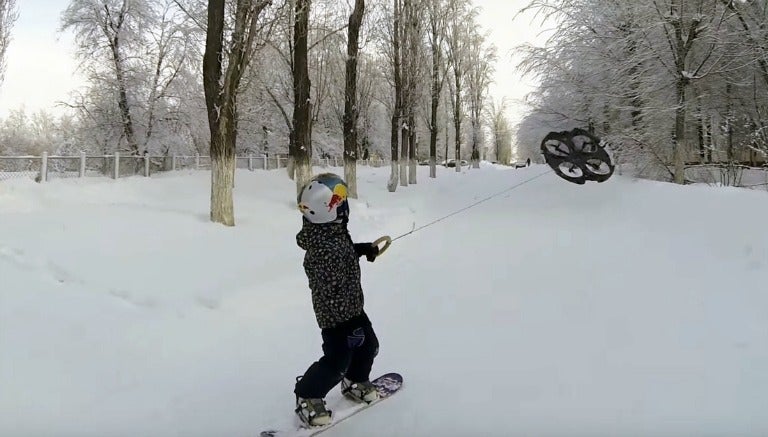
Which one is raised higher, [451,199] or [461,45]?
[461,45]

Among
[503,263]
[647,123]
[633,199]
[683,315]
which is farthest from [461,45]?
[683,315]

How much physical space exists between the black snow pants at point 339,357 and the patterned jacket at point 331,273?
0.08 meters

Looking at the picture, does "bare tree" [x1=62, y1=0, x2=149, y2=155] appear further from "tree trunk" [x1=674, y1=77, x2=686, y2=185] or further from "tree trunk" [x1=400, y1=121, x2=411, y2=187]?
"tree trunk" [x1=674, y1=77, x2=686, y2=185]

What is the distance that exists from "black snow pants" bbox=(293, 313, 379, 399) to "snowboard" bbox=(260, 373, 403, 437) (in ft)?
0.63

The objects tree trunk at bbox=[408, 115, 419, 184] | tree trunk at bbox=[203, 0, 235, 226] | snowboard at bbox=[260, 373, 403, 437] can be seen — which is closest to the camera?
snowboard at bbox=[260, 373, 403, 437]

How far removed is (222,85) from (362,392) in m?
8.39

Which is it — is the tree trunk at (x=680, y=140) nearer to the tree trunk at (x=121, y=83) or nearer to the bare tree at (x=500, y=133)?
the tree trunk at (x=121, y=83)

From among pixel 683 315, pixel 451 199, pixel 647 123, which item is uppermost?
pixel 647 123

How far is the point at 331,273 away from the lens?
329cm

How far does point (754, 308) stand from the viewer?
468 centimetres

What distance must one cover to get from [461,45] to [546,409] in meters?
32.1

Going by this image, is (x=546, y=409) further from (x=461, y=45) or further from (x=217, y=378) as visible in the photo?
(x=461, y=45)

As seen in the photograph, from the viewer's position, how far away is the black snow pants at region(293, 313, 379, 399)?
321 cm

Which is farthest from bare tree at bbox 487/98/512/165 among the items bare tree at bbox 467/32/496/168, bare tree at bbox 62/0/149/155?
bare tree at bbox 62/0/149/155
